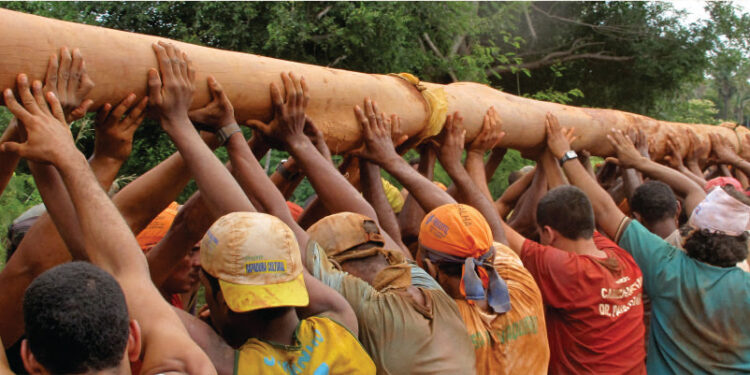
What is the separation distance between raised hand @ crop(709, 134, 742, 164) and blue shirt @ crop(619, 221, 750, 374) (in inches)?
110

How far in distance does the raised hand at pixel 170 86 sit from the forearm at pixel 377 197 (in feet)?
3.93

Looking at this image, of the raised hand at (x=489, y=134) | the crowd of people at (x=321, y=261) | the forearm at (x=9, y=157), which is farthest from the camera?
the raised hand at (x=489, y=134)

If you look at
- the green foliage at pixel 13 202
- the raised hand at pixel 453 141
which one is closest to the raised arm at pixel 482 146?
the raised hand at pixel 453 141

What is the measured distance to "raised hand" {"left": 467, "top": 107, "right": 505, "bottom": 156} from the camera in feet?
12.9

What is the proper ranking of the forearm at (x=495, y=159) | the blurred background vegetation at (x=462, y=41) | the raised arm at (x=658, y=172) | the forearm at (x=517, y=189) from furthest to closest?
the blurred background vegetation at (x=462, y=41)
the forearm at (x=517, y=189)
the forearm at (x=495, y=159)
the raised arm at (x=658, y=172)

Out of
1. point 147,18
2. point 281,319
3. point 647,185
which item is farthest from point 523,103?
point 147,18

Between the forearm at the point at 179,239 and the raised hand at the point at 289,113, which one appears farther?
the raised hand at the point at 289,113

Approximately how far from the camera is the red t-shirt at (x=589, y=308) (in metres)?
3.34

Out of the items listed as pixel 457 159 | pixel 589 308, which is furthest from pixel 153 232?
pixel 589 308

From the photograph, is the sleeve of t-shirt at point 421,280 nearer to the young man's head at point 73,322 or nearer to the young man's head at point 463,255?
the young man's head at point 463,255

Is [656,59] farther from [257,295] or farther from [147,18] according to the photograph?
[257,295]

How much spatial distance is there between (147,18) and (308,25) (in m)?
1.57

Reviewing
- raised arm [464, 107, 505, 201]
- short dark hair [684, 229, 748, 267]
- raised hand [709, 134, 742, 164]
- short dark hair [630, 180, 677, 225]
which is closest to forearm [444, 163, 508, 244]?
raised arm [464, 107, 505, 201]

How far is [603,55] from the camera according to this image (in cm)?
1221
